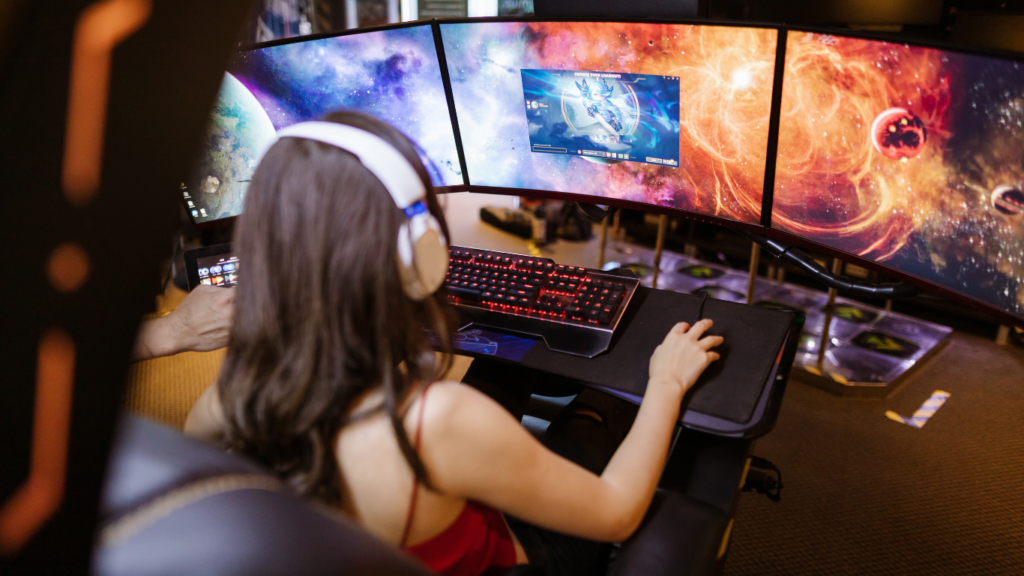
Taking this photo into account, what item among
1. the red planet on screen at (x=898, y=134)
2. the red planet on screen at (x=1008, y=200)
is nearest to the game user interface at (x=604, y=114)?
the red planet on screen at (x=898, y=134)

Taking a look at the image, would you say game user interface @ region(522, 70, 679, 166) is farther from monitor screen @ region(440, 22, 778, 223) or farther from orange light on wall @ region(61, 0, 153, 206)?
orange light on wall @ region(61, 0, 153, 206)

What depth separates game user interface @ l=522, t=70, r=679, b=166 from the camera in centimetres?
115

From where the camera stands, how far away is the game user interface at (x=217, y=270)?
1122 mm

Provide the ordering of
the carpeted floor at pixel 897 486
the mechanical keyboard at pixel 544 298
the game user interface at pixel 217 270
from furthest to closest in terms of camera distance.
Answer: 1. the carpeted floor at pixel 897 486
2. the game user interface at pixel 217 270
3. the mechanical keyboard at pixel 544 298

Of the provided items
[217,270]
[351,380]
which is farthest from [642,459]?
[217,270]

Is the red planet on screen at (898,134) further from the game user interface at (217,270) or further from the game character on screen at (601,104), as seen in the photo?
the game user interface at (217,270)

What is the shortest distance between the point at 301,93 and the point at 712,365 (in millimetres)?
938

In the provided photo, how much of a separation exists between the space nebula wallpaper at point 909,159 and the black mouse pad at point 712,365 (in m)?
0.19

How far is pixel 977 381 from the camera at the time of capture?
2.17 metres

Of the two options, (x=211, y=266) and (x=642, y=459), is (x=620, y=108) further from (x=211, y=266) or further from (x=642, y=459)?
(x=211, y=266)

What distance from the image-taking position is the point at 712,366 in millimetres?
920

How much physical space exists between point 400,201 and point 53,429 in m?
0.38

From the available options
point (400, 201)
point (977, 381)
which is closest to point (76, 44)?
point (400, 201)

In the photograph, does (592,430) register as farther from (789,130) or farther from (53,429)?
(53,429)
